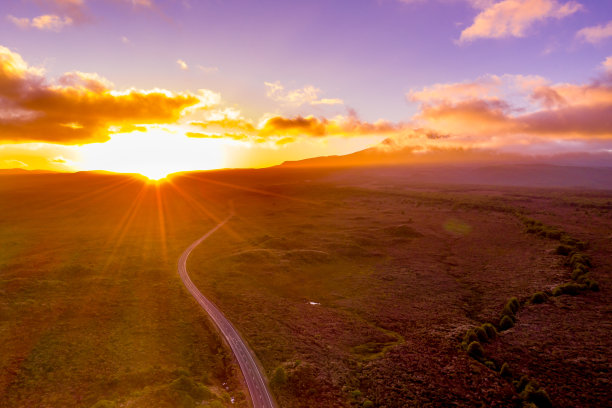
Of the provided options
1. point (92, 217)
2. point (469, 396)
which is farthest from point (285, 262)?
point (92, 217)

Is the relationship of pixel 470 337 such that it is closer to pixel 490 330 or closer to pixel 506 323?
pixel 490 330

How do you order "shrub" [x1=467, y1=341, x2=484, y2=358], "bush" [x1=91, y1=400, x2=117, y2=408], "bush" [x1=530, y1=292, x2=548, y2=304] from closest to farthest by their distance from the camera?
"bush" [x1=91, y1=400, x2=117, y2=408] < "shrub" [x1=467, y1=341, x2=484, y2=358] < "bush" [x1=530, y1=292, x2=548, y2=304]

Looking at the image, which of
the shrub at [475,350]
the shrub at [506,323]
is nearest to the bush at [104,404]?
the shrub at [475,350]

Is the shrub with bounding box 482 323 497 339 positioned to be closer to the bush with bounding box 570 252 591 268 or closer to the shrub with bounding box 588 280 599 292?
the shrub with bounding box 588 280 599 292

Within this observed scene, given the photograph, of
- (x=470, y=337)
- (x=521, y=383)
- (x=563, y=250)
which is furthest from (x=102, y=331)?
(x=563, y=250)

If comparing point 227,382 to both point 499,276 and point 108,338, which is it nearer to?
point 108,338

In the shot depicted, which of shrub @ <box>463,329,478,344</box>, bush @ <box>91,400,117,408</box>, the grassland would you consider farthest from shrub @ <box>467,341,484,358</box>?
bush @ <box>91,400,117,408</box>
